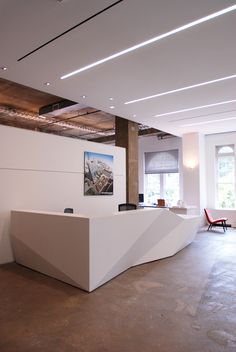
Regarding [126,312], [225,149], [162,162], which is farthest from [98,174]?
[225,149]

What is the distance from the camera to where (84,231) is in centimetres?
382

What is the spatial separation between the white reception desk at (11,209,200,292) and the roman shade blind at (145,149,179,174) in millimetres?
6678

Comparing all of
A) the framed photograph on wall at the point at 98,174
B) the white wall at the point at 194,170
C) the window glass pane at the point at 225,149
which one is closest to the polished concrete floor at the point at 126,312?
the framed photograph on wall at the point at 98,174

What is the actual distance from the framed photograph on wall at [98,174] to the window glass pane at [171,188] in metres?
5.11

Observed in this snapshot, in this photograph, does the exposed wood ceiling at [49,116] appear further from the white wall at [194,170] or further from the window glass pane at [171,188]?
the window glass pane at [171,188]

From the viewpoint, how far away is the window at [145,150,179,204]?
1238cm

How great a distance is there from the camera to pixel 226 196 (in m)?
10.7

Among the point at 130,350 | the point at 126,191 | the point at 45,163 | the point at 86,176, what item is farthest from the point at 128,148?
the point at 130,350

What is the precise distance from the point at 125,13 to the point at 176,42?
1030 millimetres

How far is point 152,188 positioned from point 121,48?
958 cm

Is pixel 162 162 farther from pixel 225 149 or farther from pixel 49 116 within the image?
pixel 49 116

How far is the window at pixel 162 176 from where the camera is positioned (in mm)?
12379

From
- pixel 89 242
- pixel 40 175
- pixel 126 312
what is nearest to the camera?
pixel 126 312

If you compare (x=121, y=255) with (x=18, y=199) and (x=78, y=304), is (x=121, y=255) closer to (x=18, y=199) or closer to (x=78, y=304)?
(x=78, y=304)
